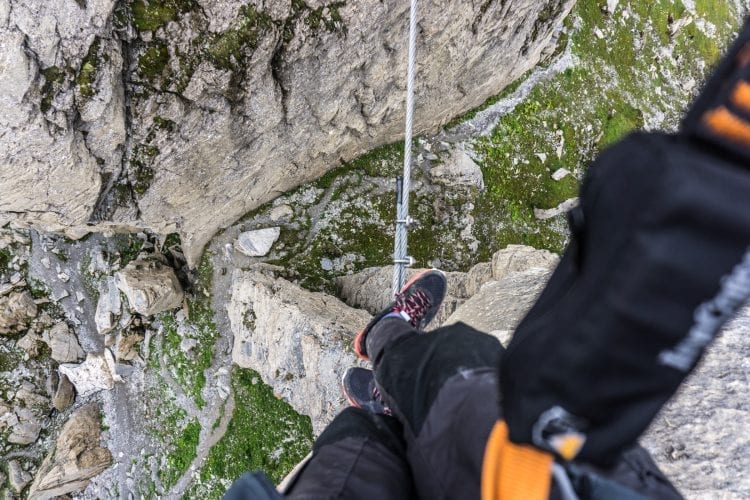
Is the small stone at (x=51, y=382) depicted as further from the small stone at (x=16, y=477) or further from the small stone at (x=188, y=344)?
the small stone at (x=188, y=344)

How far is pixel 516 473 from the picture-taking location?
213 centimetres

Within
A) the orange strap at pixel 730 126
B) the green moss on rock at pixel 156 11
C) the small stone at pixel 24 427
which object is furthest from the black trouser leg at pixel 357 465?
the small stone at pixel 24 427

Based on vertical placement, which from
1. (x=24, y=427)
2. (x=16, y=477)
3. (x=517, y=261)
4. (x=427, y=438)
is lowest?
(x=16, y=477)

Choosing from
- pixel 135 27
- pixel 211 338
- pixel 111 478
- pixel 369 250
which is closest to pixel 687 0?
pixel 369 250

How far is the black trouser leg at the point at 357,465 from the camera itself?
3.25m

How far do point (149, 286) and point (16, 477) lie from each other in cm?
713

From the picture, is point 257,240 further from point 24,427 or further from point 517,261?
point 24,427

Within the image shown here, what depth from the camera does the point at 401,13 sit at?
322 inches

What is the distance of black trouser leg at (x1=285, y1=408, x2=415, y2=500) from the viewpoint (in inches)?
128

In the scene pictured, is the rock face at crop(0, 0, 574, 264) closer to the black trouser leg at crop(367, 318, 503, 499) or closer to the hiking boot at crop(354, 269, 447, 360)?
the hiking boot at crop(354, 269, 447, 360)

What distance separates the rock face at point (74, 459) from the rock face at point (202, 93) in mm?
6289

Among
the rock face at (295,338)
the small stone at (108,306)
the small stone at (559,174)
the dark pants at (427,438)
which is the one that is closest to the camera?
the dark pants at (427,438)

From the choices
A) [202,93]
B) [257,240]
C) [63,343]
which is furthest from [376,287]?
[63,343]

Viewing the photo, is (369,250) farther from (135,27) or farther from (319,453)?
(319,453)
